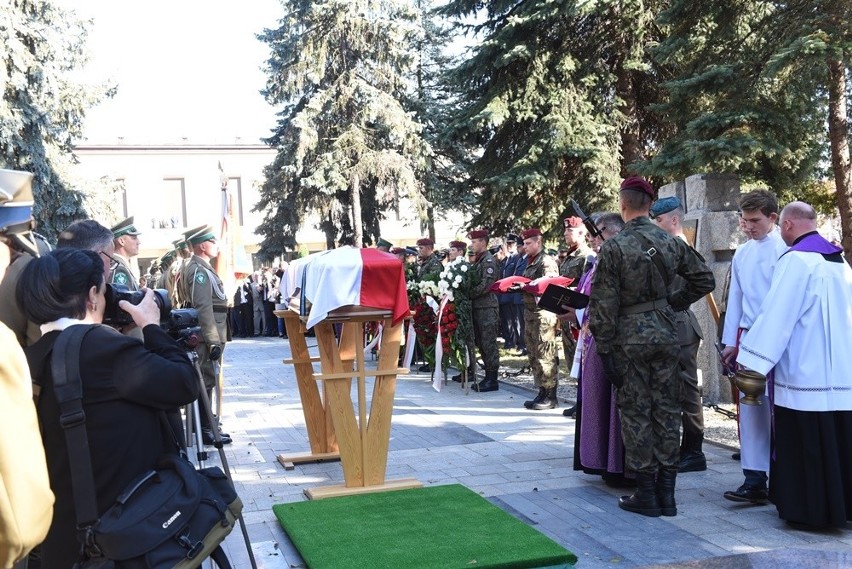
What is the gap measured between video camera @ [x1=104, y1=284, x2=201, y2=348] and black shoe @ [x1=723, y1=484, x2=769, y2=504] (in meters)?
3.90

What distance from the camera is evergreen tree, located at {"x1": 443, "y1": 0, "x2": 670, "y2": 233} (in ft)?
60.0

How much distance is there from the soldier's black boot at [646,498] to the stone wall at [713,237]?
3919mm

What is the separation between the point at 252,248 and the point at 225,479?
47.4 meters

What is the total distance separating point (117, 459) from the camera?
299 cm

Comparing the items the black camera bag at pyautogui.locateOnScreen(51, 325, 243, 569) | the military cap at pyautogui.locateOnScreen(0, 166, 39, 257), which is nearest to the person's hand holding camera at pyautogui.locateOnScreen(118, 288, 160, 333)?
the black camera bag at pyautogui.locateOnScreen(51, 325, 243, 569)

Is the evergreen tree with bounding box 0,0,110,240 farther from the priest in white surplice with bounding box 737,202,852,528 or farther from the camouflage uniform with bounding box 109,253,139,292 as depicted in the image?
the priest in white surplice with bounding box 737,202,852,528

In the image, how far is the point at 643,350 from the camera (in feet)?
18.2

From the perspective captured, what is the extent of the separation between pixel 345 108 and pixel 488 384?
1950cm

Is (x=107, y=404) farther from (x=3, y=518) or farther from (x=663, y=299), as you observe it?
(x=663, y=299)

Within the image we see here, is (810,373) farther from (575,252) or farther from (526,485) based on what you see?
(575,252)

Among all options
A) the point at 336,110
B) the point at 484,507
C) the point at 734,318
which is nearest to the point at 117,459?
the point at 484,507

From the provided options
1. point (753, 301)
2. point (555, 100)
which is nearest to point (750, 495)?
point (753, 301)

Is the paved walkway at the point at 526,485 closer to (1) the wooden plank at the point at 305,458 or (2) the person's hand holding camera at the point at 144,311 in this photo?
(1) the wooden plank at the point at 305,458

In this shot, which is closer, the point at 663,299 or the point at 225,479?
the point at 225,479
